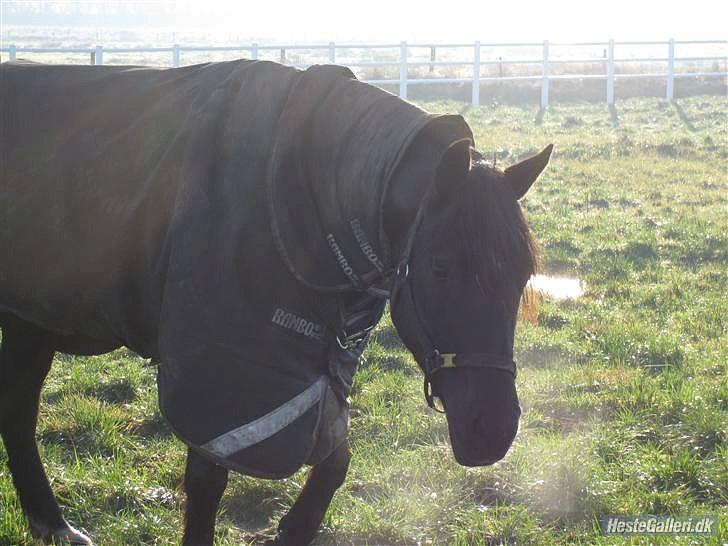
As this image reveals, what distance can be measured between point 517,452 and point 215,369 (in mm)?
1937

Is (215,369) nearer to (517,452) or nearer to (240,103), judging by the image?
(240,103)

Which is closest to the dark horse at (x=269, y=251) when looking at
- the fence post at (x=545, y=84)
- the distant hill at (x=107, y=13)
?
the fence post at (x=545, y=84)

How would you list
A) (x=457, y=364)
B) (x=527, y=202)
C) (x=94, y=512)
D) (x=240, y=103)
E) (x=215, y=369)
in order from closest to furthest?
(x=457, y=364) < (x=215, y=369) < (x=240, y=103) < (x=94, y=512) < (x=527, y=202)

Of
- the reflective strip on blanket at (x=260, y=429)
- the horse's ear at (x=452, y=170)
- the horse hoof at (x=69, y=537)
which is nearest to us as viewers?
the horse's ear at (x=452, y=170)

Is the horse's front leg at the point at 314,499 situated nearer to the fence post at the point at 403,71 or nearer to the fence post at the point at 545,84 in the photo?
the fence post at the point at 403,71

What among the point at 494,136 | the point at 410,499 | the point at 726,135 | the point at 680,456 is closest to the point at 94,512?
the point at 410,499

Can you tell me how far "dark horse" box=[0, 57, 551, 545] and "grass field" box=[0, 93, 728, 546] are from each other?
66 centimetres

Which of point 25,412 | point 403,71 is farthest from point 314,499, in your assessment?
point 403,71

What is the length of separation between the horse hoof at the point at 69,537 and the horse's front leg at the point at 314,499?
86 centimetres

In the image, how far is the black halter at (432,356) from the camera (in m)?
2.51

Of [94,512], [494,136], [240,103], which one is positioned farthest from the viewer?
[494,136]

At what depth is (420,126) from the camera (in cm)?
262

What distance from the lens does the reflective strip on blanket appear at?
2.81 metres

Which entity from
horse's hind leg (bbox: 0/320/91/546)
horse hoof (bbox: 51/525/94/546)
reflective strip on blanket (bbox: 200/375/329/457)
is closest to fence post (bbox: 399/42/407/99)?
horse's hind leg (bbox: 0/320/91/546)
